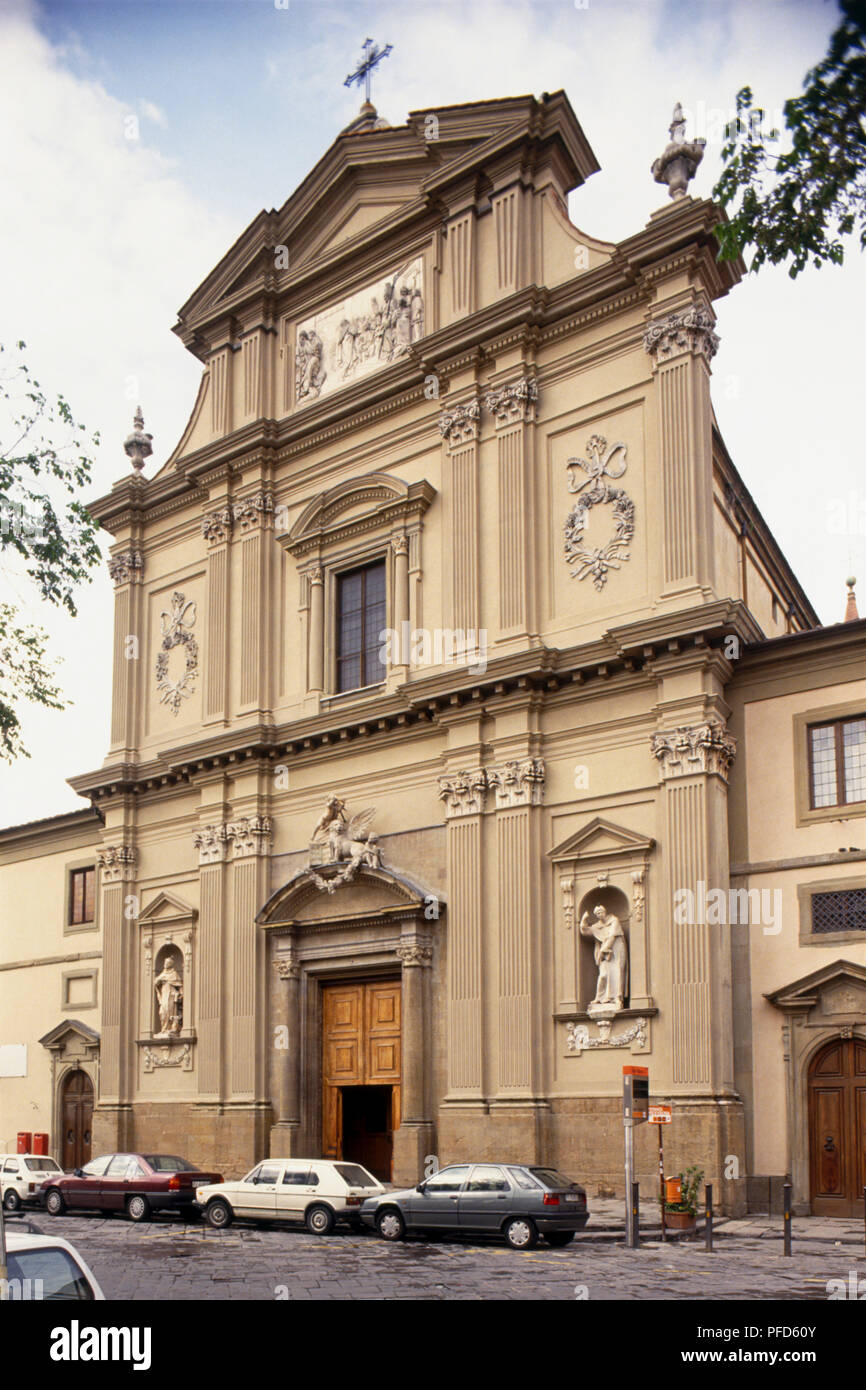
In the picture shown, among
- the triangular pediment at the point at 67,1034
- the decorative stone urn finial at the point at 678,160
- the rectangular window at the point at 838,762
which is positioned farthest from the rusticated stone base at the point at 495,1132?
the decorative stone urn finial at the point at 678,160

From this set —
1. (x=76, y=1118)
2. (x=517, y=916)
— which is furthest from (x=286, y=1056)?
(x=76, y=1118)

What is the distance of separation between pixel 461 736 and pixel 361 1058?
7488 millimetres

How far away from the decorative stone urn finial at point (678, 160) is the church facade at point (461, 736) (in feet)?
4.86

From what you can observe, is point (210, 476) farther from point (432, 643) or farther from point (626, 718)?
point (626, 718)

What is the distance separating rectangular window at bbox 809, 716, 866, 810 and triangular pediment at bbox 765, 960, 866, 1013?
9.47 ft

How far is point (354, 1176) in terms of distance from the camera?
936 inches

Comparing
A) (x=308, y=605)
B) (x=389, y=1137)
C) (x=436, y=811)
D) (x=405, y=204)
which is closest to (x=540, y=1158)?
(x=389, y=1137)

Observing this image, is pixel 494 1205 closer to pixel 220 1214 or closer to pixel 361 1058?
pixel 220 1214

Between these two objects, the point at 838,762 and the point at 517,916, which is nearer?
the point at 838,762

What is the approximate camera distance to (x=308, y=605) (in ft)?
112

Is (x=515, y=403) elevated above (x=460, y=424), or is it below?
above
